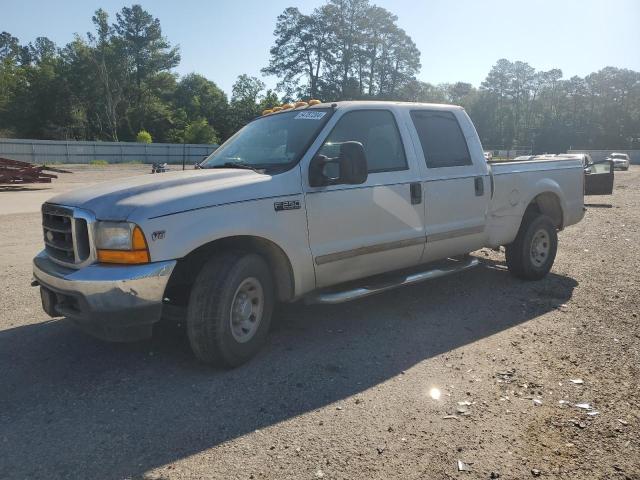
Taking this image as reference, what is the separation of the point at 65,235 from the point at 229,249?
3.92ft

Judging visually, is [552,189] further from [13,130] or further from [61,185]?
[13,130]

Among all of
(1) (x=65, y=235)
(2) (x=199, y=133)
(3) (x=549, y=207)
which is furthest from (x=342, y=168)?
(2) (x=199, y=133)

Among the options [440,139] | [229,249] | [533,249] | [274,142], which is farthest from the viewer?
[533,249]

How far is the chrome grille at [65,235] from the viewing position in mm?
3709

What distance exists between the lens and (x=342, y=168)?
420cm

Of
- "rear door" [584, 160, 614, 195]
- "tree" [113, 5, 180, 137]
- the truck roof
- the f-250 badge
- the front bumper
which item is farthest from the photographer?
"tree" [113, 5, 180, 137]

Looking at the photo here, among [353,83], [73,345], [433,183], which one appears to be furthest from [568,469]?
[353,83]

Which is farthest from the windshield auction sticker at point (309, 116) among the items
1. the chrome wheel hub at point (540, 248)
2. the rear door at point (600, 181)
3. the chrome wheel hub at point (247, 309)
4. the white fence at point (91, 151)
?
the white fence at point (91, 151)

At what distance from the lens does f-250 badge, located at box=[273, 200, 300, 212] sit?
4.10 metres

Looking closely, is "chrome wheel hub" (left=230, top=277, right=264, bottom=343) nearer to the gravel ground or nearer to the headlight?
the gravel ground

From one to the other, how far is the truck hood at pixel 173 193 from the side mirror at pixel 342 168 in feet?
0.64

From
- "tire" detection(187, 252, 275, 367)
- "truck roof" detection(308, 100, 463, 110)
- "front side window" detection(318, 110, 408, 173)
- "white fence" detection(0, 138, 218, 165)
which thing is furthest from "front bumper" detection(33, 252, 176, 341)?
Answer: "white fence" detection(0, 138, 218, 165)

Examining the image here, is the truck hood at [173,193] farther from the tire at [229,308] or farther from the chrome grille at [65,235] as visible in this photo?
the tire at [229,308]

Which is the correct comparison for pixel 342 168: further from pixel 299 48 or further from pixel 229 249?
pixel 299 48
